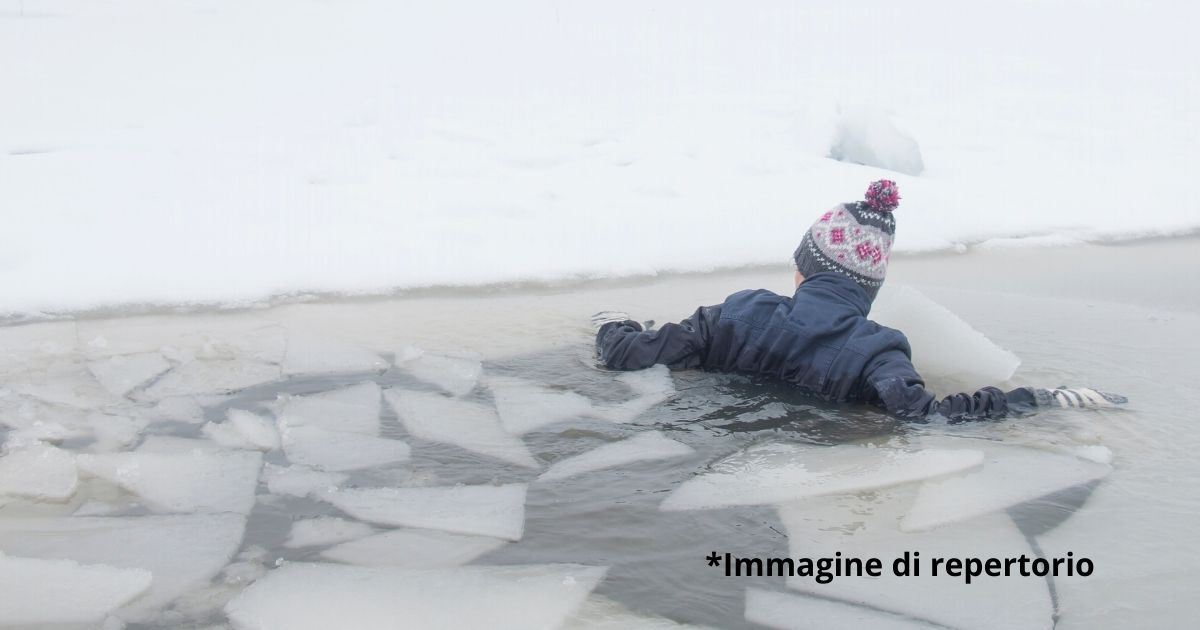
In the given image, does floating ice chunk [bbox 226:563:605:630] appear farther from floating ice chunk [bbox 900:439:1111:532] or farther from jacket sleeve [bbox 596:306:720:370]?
jacket sleeve [bbox 596:306:720:370]

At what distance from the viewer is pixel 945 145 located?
7566 mm

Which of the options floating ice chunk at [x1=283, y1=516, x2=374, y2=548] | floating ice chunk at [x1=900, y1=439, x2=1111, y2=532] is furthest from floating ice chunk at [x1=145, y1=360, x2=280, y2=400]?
floating ice chunk at [x1=900, y1=439, x2=1111, y2=532]

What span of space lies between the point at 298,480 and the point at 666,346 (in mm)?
1345

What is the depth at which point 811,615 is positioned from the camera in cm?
207

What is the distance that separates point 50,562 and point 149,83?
6035 mm

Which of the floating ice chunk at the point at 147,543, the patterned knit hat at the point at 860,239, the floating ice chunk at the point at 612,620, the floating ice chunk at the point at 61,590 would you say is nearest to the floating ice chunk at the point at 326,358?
the floating ice chunk at the point at 147,543

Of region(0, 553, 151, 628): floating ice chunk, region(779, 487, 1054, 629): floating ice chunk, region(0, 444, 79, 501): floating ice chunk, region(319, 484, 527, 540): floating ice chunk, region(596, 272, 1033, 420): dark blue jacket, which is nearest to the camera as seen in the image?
region(0, 553, 151, 628): floating ice chunk

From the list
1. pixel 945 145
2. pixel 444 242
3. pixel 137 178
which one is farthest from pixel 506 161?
pixel 945 145

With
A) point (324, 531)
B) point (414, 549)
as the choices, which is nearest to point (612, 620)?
point (414, 549)

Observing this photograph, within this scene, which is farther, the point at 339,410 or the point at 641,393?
the point at 641,393

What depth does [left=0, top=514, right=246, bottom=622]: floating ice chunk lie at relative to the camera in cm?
216

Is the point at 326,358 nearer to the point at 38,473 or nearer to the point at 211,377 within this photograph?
the point at 211,377

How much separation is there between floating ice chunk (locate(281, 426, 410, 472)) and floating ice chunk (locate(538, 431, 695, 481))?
430 millimetres

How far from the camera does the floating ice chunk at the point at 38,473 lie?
2.50 m
